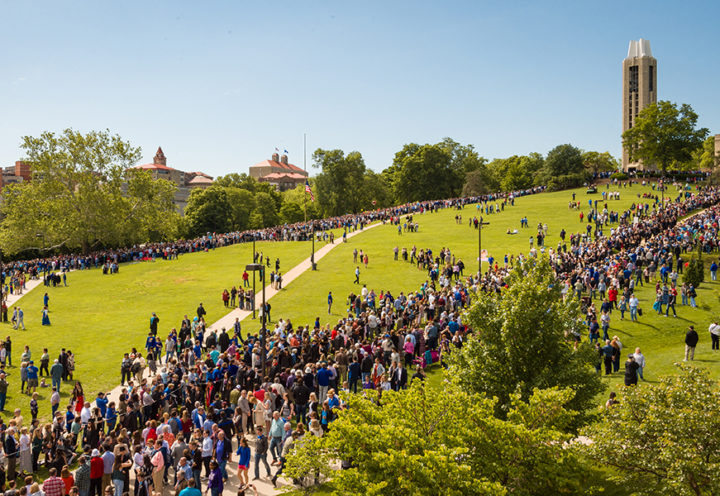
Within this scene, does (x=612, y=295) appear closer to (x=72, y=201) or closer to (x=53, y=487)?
(x=53, y=487)

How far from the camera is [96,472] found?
39.9 feet

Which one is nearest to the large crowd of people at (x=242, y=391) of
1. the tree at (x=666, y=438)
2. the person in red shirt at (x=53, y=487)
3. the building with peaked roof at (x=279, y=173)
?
the person in red shirt at (x=53, y=487)

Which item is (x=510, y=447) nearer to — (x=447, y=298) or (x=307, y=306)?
(x=447, y=298)

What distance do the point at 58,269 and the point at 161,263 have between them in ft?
28.0

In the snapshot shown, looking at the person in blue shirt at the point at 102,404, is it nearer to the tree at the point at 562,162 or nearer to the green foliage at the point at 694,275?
the green foliage at the point at 694,275

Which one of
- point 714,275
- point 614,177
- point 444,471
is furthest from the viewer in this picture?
point 614,177

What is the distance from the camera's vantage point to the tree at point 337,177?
263 feet

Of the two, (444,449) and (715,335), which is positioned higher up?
(444,449)

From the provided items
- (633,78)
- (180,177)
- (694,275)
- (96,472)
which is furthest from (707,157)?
(180,177)

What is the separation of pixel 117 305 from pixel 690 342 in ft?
103

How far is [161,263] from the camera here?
46594 millimetres

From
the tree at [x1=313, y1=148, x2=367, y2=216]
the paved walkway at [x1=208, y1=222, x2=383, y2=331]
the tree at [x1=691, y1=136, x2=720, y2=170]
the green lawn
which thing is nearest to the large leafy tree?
the green lawn

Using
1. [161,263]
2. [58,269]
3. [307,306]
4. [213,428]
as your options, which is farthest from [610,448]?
[58,269]

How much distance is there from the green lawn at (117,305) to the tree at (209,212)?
31.7 meters
